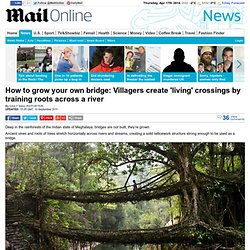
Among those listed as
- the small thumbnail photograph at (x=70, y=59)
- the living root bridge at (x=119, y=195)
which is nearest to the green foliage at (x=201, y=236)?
the living root bridge at (x=119, y=195)

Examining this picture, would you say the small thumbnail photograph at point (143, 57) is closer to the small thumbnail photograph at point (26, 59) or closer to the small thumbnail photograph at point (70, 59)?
the small thumbnail photograph at point (70, 59)

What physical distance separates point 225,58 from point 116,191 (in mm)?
1194

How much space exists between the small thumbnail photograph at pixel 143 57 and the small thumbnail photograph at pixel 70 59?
200 millimetres

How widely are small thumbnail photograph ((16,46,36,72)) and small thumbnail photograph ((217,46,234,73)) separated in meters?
0.85

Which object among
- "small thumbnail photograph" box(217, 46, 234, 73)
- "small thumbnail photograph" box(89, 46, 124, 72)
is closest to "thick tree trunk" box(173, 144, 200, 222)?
"small thumbnail photograph" box(217, 46, 234, 73)

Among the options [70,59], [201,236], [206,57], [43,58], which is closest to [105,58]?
[70,59]

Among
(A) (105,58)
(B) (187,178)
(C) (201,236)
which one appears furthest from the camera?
(B) (187,178)

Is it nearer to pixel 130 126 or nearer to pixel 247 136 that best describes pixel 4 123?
pixel 130 126

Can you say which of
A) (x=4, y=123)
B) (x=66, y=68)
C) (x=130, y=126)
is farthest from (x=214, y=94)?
(x=4, y=123)

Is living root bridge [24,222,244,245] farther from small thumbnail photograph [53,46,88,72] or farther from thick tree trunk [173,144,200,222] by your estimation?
small thumbnail photograph [53,46,88,72]

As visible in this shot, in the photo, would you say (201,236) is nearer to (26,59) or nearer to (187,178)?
(187,178)

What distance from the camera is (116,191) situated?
2.61m

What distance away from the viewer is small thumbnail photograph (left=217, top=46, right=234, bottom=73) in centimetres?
182

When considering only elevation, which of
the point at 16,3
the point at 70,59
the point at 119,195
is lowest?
the point at 119,195
